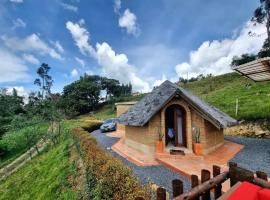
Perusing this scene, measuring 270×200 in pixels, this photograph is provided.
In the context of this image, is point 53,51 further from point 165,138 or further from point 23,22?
point 165,138

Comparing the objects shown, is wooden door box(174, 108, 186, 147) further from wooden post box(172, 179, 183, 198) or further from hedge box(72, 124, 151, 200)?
wooden post box(172, 179, 183, 198)

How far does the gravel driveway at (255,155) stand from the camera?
12236 mm

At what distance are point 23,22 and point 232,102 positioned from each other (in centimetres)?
2754

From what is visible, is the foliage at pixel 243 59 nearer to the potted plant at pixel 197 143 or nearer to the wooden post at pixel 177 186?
the potted plant at pixel 197 143

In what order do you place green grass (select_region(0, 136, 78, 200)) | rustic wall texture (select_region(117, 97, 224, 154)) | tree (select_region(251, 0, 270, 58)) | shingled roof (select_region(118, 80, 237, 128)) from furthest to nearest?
tree (select_region(251, 0, 270, 58)) < rustic wall texture (select_region(117, 97, 224, 154)) < shingled roof (select_region(118, 80, 237, 128)) < green grass (select_region(0, 136, 78, 200))

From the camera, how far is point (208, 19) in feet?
66.4

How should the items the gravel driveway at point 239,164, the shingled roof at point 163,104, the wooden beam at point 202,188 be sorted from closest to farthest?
the wooden beam at point 202,188, the gravel driveway at point 239,164, the shingled roof at point 163,104

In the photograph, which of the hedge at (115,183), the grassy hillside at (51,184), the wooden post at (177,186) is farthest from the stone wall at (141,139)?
the wooden post at (177,186)

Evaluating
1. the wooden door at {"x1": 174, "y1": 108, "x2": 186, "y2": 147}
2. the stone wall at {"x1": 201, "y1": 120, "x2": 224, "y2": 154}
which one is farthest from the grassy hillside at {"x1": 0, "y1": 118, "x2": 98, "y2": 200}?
the stone wall at {"x1": 201, "y1": 120, "x2": 224, "y2": 154}

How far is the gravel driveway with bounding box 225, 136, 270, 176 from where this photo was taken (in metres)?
12.2

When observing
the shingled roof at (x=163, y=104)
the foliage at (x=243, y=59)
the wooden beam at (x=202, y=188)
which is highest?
the foliage at (x=243, y=59)

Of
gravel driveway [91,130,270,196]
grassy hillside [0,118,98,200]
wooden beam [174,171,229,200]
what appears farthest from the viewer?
grassy hillside [0,118,98,200]

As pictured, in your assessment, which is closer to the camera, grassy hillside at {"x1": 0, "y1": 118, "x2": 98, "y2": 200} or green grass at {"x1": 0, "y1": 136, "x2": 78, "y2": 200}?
grassy hillside at {"x1": 0, "y1": 118, "x2": 98, "y2": 200}

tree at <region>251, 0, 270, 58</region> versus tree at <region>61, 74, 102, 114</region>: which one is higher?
tree at <region>251, 0, 270, 58</region>
